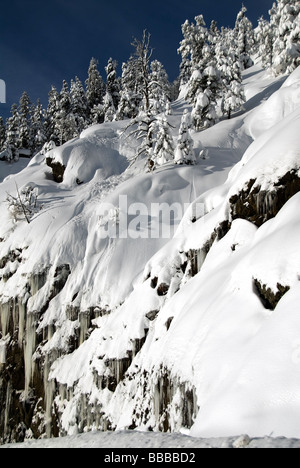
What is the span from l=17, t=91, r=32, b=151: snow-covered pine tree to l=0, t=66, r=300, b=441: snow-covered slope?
1386 inches

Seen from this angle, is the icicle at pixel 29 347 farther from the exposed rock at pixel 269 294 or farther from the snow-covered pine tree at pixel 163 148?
the exposed rock at pixel 269 294

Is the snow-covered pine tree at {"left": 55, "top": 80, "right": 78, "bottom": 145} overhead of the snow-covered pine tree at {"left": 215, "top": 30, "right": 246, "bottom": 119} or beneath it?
overhead

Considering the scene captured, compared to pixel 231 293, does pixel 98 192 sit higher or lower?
higher

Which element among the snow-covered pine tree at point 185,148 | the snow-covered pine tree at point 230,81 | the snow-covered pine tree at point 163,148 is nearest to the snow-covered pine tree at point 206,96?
the snow-covered pine tree at point 230,81

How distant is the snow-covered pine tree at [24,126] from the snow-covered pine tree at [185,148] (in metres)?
43.4

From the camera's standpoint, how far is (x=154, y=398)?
7.61 meters

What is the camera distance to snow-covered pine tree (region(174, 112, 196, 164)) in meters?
20.1

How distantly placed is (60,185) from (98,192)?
4997 millimetres

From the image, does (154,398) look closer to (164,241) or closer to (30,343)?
(164,241)

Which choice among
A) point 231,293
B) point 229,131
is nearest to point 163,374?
point 231,293

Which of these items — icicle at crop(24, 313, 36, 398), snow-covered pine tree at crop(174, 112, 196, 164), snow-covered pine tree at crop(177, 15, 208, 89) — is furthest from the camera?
snow-covered pine tree at crop(177, 15, 208, 89)

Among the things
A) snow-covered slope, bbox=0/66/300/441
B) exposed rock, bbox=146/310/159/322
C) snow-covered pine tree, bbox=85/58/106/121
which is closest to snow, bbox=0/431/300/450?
snow-covered slope, bbox=0/66/300/441

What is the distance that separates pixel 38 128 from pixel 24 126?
268cm

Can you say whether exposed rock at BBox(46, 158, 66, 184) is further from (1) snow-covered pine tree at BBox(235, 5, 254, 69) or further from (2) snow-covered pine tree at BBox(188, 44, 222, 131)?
(1) snow-covered pine tree at BBox(235, 5, 254, 69)
